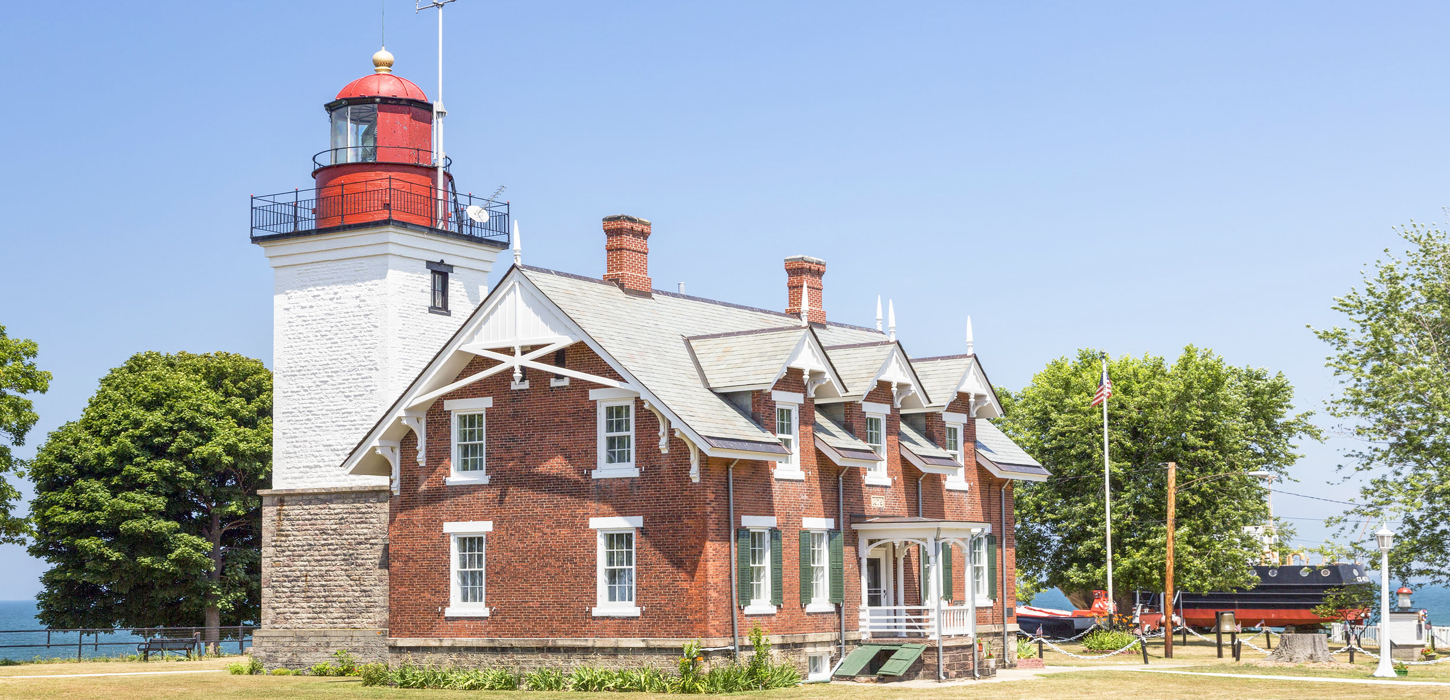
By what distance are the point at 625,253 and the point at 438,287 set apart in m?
6.18

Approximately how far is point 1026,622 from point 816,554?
25.1 meters

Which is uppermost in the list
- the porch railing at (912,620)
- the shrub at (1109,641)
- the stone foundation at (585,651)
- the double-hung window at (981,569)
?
the double-hung window at (981,569)

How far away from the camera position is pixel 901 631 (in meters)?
32.5

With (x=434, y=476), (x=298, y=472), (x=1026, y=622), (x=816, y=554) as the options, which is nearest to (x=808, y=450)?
(x=816, y=554)

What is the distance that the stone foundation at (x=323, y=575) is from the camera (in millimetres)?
35188

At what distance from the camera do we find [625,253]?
34125 mm

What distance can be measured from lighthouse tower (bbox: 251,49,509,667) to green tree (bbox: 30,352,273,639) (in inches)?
477

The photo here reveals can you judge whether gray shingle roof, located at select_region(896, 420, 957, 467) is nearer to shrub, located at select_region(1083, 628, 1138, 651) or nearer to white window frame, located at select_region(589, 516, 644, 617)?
white window frame, located at select_region(589, 516, 644, 617)

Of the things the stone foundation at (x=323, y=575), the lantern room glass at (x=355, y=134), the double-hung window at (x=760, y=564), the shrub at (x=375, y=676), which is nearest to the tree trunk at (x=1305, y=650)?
the double-hung window at (x=760, y=564)

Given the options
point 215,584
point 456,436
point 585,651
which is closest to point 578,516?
point 585,651

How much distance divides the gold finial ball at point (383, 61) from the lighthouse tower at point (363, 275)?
0.02 m

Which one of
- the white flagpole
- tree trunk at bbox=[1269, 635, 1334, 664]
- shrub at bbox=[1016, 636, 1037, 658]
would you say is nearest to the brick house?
shrub at bbox=[1016, 636, 1037, 658]

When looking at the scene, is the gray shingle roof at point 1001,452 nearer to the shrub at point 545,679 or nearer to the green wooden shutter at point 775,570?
the green wooden shutter at point 775,570

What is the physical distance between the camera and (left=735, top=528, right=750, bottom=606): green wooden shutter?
96.7 ft
